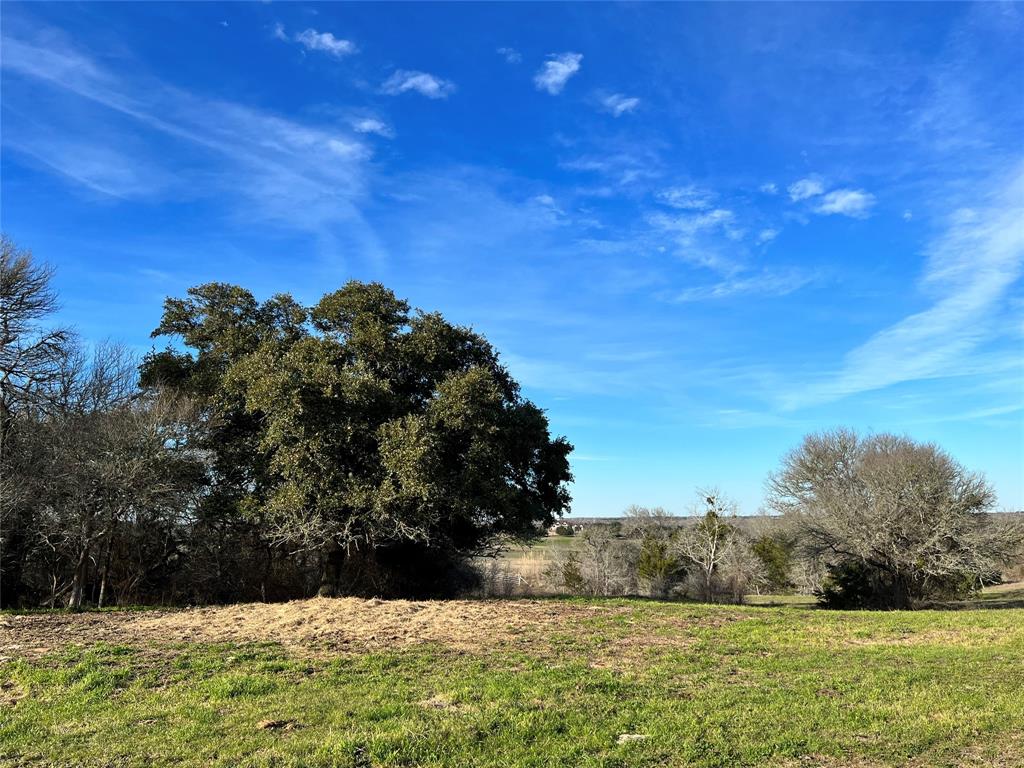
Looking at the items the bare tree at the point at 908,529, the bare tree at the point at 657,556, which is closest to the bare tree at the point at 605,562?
the bare tree at the point at 657,556

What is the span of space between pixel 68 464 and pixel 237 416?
409 cm

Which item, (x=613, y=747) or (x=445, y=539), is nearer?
(x=613, y=747)

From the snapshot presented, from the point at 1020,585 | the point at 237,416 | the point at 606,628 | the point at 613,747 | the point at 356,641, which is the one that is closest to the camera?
the point at 613,747

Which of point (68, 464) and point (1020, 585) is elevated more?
point (68, 464)

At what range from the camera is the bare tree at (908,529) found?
2625 cm

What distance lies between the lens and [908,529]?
27031 millimetres

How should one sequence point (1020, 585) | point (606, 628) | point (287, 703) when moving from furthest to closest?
1. point (1020, 585)
2. point (606, 628)
3. point (287, 703)

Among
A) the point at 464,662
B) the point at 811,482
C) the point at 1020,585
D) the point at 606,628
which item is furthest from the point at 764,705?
the point at 1020,585

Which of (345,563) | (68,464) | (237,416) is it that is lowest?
(345,563)

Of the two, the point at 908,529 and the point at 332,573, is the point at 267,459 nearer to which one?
the point at 332,573

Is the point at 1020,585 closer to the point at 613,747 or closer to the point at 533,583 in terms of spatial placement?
the point at 533,583

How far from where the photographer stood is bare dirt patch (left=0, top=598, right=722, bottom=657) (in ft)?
33.8

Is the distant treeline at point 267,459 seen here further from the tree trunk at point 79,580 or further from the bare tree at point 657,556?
the bare tree at point 657,556

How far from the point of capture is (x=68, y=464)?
51.2 ft
